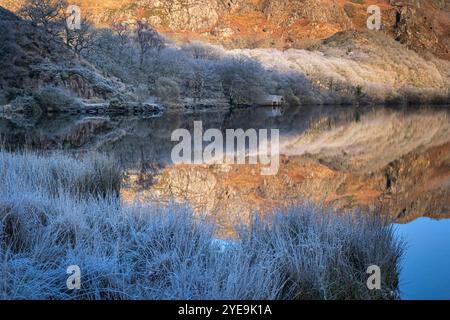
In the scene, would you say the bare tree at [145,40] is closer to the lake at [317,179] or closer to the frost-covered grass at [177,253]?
the lake at [317,179]

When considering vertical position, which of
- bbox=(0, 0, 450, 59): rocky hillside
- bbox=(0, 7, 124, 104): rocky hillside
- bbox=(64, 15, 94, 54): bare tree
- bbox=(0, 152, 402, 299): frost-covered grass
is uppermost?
bbox=(0, 0, 450, 59): rocky hillside

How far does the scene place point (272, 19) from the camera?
361ft

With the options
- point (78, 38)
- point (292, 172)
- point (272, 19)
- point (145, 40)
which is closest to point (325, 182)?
point (292, 172)

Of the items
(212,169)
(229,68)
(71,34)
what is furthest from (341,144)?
(229,68)

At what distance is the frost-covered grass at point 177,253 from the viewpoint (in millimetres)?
3170

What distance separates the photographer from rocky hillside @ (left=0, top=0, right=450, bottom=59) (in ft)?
332

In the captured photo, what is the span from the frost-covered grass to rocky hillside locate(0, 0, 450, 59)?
311 ft

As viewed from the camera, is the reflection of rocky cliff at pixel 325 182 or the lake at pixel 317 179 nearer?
the lake at pixel 317 179

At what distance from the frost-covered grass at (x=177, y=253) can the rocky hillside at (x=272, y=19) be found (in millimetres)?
94739

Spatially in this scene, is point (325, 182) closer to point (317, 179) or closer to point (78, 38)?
point (317, 179)

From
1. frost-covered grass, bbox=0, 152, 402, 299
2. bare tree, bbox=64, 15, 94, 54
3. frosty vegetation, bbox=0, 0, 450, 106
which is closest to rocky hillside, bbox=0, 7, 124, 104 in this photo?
frosty vegetation, bbox=0, 0, 450, 106

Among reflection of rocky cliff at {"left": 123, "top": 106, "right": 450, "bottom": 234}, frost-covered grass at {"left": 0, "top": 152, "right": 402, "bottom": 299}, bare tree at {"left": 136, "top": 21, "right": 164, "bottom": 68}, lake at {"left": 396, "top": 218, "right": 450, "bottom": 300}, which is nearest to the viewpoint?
frost-covered grass at {"left": 0, "top": 152, "right": 402, "bottom": 299}

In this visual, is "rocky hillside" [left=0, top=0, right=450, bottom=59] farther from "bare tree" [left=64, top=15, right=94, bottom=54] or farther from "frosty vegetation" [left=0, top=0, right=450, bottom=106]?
"bare tree" [left=64, top=15, right=94, bottom=54]

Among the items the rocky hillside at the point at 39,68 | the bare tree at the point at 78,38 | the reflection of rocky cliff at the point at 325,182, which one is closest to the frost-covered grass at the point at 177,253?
the reflection of rocky cliff at the point at 325,182
